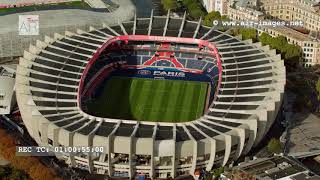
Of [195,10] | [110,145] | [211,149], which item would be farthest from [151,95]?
[195,10]

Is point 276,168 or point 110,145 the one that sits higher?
point 110,145

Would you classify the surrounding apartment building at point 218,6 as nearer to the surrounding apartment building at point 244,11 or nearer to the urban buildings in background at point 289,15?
the urban buildings in background at point 289,15

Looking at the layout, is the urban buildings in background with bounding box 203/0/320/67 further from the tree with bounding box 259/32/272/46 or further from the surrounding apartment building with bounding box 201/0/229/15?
the tree with bounding box 259/32/272/46

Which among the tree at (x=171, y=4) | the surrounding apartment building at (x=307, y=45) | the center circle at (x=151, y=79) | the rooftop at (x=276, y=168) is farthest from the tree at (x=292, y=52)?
the rooftop at (x=276, y=168)

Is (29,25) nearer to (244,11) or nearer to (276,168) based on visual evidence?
(244,11)

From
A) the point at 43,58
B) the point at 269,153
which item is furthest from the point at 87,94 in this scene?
the point at 269,153

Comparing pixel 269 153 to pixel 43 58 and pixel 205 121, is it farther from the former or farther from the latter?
pixel 43 58
